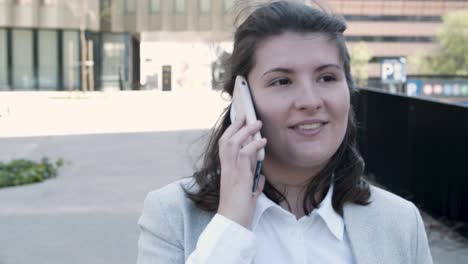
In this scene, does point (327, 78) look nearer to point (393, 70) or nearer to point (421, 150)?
point (421, 150)

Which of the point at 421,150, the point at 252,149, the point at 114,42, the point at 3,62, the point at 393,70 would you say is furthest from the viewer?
the point at 393,70

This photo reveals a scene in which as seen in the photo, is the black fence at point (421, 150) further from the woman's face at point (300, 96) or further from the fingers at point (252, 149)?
the fingers at point (252, 149)

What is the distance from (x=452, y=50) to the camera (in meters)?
91.2

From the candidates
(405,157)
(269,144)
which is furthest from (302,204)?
(405,157)

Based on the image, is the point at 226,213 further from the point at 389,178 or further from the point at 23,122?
the point at 23,122

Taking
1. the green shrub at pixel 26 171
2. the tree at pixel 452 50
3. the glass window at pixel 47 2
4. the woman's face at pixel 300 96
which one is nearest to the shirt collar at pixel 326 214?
the woman's face at pixel 300 96

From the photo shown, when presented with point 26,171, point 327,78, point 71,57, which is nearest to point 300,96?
point 327,78

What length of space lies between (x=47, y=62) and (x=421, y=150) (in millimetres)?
4683

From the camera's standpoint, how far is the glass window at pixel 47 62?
22.8 ft

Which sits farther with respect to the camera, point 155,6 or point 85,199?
point 85,199

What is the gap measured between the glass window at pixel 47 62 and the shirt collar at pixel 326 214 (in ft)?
16.6

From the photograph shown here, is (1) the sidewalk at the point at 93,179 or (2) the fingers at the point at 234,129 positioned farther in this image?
(1) the sidewalk at the point at 93,179

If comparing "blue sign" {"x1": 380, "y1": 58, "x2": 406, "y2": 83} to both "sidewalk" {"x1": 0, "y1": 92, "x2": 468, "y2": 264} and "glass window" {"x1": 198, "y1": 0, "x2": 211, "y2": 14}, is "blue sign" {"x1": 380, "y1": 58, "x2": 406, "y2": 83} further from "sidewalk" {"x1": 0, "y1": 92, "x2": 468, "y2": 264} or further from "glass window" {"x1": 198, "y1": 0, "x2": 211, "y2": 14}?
"glass window" {"x1": 198, "y1": 0, "x2": 211, "y2": 14}

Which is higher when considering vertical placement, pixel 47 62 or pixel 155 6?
pixel 155 6
